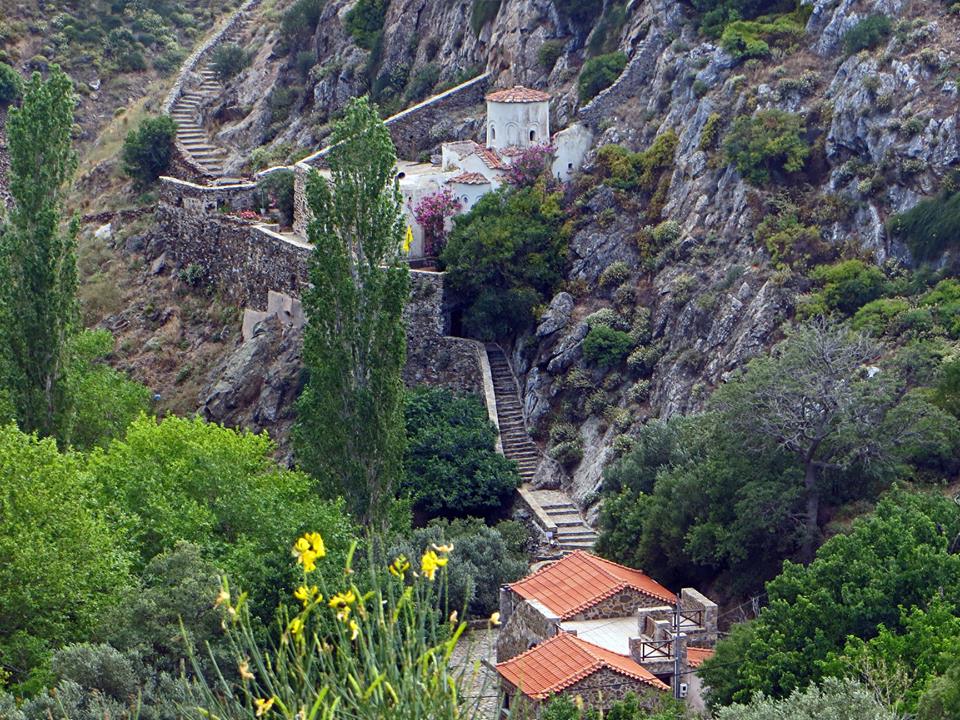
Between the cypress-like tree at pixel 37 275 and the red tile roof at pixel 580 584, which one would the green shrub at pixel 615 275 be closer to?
the red tile roof at pixel 580 584

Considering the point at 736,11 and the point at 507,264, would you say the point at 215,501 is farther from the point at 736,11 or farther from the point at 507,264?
the point at 736,11

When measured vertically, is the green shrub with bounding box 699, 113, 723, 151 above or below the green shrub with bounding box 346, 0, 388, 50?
below

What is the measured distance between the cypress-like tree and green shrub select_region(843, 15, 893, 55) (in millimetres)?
19010

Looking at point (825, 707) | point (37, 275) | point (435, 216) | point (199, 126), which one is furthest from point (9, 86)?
point (825, 707)

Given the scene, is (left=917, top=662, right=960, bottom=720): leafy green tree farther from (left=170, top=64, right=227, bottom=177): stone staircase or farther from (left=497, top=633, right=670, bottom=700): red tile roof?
(left=170, top=64, right=227, bottom=177): stone staircase

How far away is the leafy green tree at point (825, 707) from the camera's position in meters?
23.5

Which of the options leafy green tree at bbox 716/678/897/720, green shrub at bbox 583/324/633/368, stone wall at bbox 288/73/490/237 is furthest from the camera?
stone wall at bbox 288/73/490/237

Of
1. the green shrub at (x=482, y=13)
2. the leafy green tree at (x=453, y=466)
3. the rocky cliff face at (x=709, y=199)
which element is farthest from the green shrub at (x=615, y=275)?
the green shrub at (x=482, y=13)

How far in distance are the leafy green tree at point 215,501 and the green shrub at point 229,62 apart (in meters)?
30.0

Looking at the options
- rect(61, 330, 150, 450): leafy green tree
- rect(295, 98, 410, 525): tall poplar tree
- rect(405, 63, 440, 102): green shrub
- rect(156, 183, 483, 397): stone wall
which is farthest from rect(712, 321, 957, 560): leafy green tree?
rect(405, 63, 440, 102): green shrub

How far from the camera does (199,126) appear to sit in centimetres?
6369

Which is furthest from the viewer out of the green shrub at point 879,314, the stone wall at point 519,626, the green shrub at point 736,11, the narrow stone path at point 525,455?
the green shrub at point 736,11

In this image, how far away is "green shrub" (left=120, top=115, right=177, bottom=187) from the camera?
60344 mm

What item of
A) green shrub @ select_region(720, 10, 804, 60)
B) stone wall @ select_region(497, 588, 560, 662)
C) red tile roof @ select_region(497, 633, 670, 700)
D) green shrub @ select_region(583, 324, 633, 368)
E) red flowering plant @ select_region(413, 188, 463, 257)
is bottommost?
stone wall @ select_region(497, 588, 560, 662)
